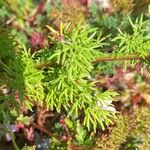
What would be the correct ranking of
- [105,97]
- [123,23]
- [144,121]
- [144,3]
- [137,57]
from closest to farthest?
[137,57] < [105,97] < [144,121] < [123,23] < [144,3]

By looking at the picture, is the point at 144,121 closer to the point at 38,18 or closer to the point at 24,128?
the point at 24,128

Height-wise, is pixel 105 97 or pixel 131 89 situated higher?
pixel 105 97

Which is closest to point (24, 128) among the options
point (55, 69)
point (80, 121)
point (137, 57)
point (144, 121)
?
point (80, 121)

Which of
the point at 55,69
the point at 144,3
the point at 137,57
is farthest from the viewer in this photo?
the point at 144,3

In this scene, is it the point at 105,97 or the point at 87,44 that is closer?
the point at 87,44

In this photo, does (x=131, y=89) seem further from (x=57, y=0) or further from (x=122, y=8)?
(x=57, y=0)

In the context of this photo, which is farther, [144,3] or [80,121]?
[144,3]

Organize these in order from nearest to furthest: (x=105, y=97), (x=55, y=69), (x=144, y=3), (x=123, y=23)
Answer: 1. (x=55, y=69)
2. (x=105, y=97)
3. (x=123, y=23)
4. (x=144, y=3)

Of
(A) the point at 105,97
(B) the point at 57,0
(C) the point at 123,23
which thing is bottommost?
(A) the point at 105,97

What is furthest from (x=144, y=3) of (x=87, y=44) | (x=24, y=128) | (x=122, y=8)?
(x=87, y=44)
